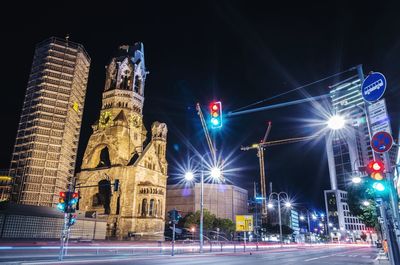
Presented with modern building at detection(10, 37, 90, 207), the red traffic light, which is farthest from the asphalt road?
modern building at detection(10, 37, 90, 207)

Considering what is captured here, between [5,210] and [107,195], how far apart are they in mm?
26342

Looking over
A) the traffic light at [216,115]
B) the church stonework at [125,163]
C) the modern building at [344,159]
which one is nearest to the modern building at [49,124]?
the church stonework at [125,163]

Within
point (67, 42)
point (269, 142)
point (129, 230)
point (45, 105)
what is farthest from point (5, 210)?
point (269, 142)

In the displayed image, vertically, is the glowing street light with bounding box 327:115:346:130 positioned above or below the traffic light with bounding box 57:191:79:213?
above

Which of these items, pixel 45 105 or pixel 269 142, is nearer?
pixel 45 105

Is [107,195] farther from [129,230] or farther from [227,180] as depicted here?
[227,180]

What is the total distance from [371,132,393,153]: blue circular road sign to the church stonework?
183 feet

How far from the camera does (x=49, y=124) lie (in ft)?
254

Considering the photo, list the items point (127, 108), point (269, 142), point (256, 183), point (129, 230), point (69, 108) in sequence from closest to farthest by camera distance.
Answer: point (129, 230), point (127, 108), point (69, 108), point (269, 142), point (256, 183)

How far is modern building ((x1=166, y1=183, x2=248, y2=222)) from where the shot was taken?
386ft

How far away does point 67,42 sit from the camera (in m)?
85.9

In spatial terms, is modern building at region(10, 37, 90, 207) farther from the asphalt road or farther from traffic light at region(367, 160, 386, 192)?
traffic light at region(367, 160, 386, 192)

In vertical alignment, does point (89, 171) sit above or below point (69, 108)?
below

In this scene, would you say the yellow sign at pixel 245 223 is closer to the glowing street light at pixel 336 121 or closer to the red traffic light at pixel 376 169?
the glowing street light at pixel 336 121
